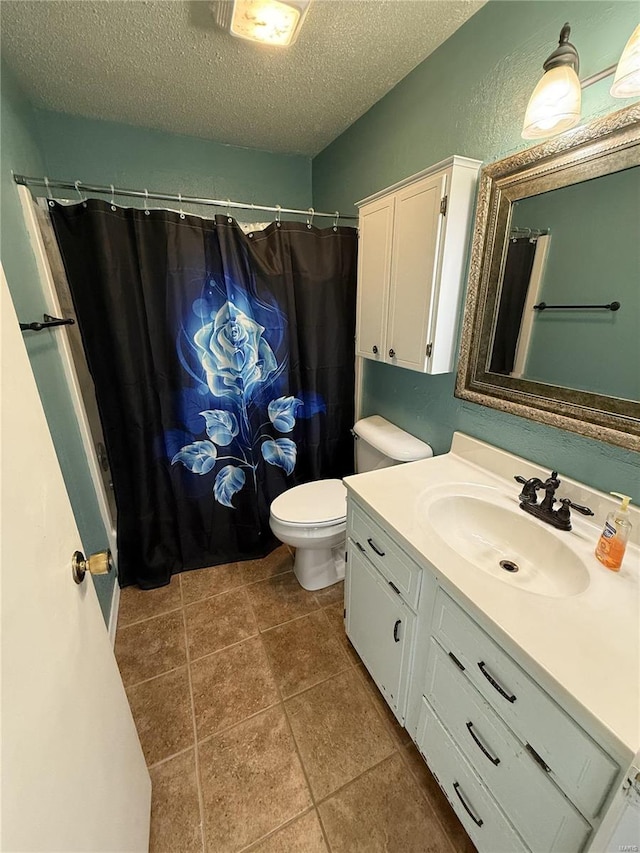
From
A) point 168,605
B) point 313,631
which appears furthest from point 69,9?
point 313,631

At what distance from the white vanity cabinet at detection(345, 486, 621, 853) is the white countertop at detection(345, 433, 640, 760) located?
0.19 ft

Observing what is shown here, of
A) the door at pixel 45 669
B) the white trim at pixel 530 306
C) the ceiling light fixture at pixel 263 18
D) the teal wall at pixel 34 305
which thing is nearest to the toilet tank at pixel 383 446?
the white trim at pixel 530 306

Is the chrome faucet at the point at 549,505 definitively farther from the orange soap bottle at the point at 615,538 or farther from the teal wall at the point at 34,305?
the teal wall at the point at 34,305

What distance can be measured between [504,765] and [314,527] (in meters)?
0.97

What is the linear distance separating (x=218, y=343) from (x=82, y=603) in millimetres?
1271

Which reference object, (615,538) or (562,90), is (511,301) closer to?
(562,90)

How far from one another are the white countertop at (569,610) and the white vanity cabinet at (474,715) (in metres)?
0.06

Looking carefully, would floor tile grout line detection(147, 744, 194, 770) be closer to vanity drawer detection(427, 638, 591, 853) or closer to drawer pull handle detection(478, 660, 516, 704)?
vanity drawer detection(427, 638, 591, 853)

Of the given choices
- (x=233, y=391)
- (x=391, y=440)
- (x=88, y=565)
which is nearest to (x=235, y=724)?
(x=88, y=565)

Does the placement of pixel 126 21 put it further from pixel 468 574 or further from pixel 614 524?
Result: pixel 614 524

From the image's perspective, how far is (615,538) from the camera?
2.71ft

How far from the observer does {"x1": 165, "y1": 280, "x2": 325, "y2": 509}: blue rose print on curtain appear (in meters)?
1.69

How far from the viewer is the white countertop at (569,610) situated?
568 millimetres

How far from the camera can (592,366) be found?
966mm
